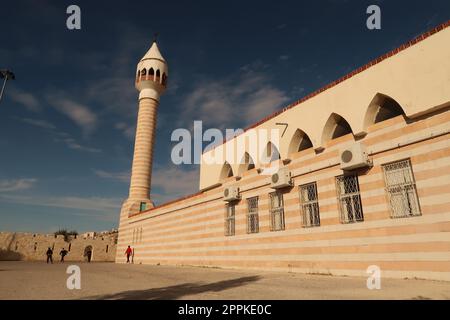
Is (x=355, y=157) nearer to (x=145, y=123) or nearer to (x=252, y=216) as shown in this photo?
(x=252, y=216)

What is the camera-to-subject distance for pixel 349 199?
12055 millimetres

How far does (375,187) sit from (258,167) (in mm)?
6677

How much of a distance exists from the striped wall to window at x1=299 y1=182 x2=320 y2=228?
9.3 inches

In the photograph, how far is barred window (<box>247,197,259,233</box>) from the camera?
16.4 meters

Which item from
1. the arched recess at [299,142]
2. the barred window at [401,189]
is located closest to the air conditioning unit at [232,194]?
the arched recess at [299,142]

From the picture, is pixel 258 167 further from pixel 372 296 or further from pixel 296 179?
pixel 372 296

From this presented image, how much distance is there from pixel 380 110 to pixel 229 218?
1036 cm

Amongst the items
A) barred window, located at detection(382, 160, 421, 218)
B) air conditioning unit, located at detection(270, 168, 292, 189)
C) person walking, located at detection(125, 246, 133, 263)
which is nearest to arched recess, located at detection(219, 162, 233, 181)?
air conditioning unit, located at detection(270, 168, 292, 189)

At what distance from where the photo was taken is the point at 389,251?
10273 mm

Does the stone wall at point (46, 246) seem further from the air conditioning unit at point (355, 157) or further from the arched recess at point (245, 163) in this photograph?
the air conditioning unit at point (355, 157)

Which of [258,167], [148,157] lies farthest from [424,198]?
[148,157]

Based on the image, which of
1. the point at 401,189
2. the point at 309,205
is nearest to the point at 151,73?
the point at 309,205

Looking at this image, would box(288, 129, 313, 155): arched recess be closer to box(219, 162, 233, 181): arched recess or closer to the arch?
box(219, 162, 233, 181): arched recess

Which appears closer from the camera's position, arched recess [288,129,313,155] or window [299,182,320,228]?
window [299,182,320,228]
